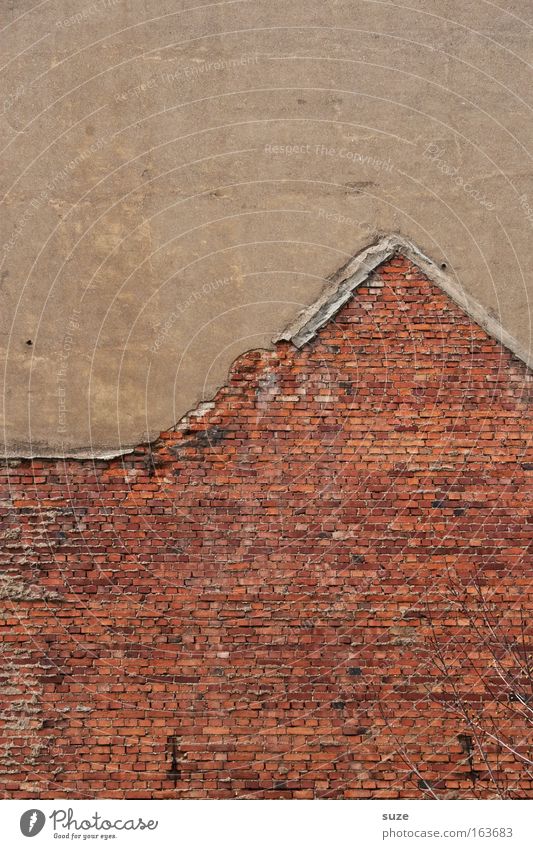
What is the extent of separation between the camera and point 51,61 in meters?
7.67

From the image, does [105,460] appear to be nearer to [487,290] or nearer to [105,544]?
[105,544]

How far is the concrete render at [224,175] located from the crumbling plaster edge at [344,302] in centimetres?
3

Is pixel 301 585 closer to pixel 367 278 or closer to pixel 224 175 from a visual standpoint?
pixel 367 278

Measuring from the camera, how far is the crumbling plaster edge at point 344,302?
24.2 ft

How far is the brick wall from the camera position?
23.3 feet

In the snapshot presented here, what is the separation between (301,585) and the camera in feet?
23.8

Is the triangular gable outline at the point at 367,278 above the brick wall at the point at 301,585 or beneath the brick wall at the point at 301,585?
above

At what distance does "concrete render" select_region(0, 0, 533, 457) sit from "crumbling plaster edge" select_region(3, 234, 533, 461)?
34mm

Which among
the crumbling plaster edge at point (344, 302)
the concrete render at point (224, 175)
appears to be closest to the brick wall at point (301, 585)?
the crumbling plaster edge at point (344, 302)

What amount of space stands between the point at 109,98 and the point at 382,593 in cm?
443

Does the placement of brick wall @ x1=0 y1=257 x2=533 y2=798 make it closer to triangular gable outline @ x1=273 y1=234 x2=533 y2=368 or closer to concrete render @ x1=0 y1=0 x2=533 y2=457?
triangular gable outline @ x1=273 y1=234 x2=533 y2=368

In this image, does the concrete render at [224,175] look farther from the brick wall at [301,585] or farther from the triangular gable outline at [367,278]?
the brick wall at [301,585]
